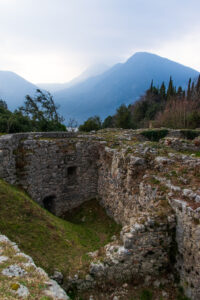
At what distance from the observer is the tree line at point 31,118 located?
19.0m

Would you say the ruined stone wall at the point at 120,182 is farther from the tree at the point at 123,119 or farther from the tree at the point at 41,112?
the tree at the point at 123,119

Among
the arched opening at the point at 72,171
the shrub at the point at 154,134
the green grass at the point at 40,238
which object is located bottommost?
the green grass at the point at 40,238

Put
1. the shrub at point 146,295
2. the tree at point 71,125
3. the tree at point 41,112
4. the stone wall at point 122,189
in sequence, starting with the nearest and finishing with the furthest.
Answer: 1. the shrub at point 146,295
2. the stone wall at point 122,189
3. the tree at point 41,112
4. the tree at point 71,125

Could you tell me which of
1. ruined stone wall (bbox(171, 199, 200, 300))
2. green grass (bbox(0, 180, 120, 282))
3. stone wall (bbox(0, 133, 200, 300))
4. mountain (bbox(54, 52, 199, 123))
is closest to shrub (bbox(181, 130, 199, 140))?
stone wall (bbox(0, 133, 200, 300))

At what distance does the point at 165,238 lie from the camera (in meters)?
6.69

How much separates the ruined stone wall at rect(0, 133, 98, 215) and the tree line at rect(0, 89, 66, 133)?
20.2 ft

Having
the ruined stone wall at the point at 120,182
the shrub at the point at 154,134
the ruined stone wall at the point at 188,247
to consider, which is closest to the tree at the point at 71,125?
the shrub at the point at 154,134

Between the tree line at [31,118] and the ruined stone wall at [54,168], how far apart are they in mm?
6144

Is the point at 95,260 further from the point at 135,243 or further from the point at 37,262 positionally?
the point at 37,262

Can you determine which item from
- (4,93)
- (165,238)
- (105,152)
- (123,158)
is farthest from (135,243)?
(4,93)

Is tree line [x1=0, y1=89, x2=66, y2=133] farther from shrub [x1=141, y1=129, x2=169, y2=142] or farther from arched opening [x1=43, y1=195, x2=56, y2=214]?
shrub [x1=141, y1=129, x2=169, y2=142]

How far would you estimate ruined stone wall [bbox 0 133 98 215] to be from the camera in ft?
39.9

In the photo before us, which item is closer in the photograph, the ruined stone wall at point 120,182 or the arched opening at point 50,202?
the ruined stone wall at point 120,182

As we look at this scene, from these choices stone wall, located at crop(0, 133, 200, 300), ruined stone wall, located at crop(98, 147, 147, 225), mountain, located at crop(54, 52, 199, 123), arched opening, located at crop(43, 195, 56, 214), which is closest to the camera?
stone wall, located at crop(0, 133, 200, 300)
